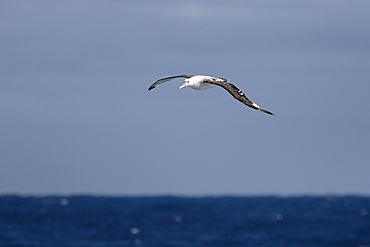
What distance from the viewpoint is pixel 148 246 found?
113 metres

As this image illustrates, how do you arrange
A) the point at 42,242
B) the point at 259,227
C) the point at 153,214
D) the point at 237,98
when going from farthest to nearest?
the point at 153,214 < the point at 259,227 < the point at 42,242 < the point at 237,98

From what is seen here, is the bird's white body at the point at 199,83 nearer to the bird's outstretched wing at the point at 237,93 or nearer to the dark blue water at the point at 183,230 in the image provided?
the bird's outstretched wing at the point at 237,93

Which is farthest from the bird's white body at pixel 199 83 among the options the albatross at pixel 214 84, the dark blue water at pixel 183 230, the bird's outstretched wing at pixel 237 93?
the dark blue water at pixel 183 230

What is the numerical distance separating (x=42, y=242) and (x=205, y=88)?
98766 mm

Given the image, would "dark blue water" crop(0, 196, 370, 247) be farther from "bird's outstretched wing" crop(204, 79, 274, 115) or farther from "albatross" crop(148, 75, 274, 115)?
"bird's outstretched wing" crop(204, 79, 274, 115)

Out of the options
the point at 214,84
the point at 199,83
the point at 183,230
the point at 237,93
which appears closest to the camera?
the point at 237,93

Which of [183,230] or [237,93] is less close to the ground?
[237,93]

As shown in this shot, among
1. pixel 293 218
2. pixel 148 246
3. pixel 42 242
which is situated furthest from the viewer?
pixel 293 218

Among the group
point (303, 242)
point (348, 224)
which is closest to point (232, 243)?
point (303, 242)

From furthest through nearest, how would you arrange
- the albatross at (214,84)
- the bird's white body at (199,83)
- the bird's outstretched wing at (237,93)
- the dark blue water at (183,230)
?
the dark blue water at (183,230) → the bird's white body at (199,83) → the albatross at (214,84) → the bird's outstretched wing at (237,93)

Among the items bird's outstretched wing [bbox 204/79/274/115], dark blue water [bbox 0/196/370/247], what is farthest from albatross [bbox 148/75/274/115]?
dark blue water [bbox 0/196/370/247]

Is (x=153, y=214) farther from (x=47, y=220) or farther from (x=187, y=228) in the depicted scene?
(x=187, y=228)

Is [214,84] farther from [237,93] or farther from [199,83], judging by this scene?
[237,93]

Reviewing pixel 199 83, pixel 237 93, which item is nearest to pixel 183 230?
pixel 199 83
